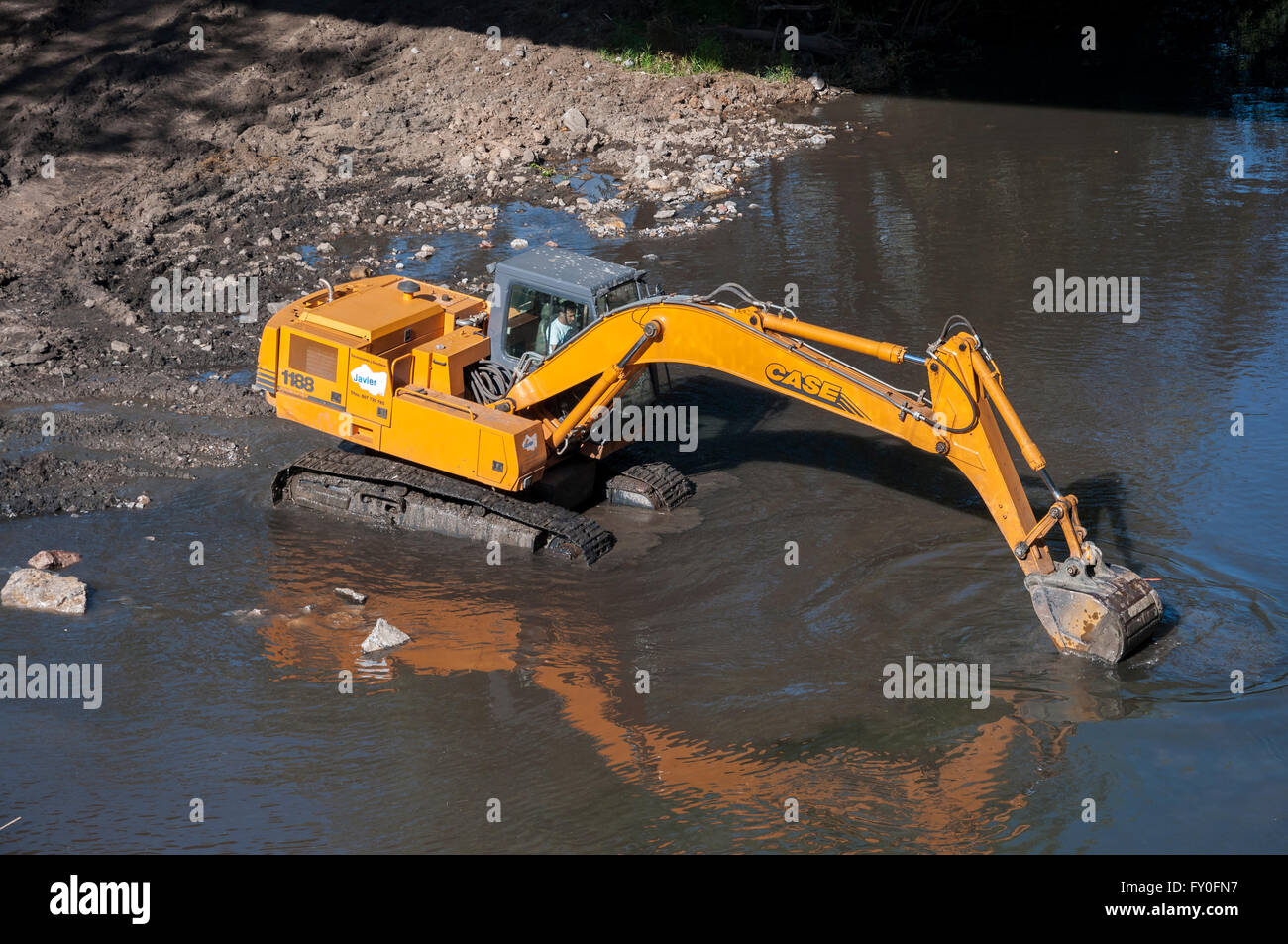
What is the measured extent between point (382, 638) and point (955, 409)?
14.6 ft

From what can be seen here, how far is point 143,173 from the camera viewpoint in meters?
18.1

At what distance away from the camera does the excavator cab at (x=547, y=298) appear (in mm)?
10500

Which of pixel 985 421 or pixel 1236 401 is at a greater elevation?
pixel 985 421

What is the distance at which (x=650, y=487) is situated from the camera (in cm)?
1123

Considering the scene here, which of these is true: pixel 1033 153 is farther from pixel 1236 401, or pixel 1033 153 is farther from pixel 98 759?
pixel 98 759

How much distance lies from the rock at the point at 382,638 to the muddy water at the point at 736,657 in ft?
0.29

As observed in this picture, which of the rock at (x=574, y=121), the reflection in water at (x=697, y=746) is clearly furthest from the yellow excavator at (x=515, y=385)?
the rock at (x=574, y=121)

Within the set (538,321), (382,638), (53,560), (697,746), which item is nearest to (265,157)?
(538,321)

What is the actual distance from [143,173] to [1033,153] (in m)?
13.2

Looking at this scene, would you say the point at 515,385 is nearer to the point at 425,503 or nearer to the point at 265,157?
the point at 425,503

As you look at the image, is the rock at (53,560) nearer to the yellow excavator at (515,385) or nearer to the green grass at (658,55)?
the yellow excavator at (515,385)

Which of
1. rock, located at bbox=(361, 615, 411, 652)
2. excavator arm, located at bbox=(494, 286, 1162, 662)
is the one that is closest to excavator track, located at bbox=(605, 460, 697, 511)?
excavator arm, located at bbox=(494, 286, 1162, 662)

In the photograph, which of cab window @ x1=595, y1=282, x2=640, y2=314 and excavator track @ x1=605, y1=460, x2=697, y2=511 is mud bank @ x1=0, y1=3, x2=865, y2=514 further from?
cab window @ x1=595, y1=282, x2=640, y2=314
